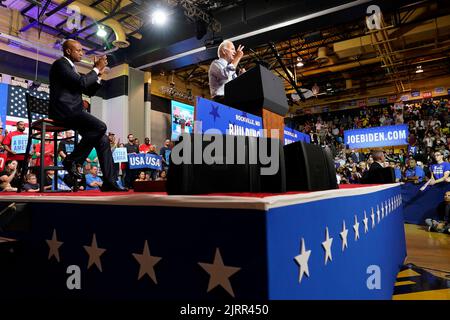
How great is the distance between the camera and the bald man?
225 cm

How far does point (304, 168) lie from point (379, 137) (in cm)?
914

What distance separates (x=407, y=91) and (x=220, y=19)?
33.4 ft

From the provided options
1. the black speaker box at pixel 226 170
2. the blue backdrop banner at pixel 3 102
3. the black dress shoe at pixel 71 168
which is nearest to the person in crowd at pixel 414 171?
the black dress shoe at pixel 71 168

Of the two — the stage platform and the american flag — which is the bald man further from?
the american flag

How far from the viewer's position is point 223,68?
2.49m

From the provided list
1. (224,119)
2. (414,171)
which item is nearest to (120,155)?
(224,119)

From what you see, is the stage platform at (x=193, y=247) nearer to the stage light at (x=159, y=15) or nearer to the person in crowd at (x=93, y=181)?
the person in crowd at (x=93, y=181)

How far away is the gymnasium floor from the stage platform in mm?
Answer: 1248

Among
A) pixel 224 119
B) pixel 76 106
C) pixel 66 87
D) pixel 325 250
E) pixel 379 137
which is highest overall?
pixel 379 137

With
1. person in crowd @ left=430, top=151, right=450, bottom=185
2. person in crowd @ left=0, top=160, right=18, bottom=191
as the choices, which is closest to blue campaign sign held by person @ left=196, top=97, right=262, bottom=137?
person in crowd @ left=0, top=160, right=18, bottom=191

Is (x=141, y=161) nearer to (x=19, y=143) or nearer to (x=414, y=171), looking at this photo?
(x=19, y=143)

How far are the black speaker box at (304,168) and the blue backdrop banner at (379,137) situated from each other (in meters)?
8.69
